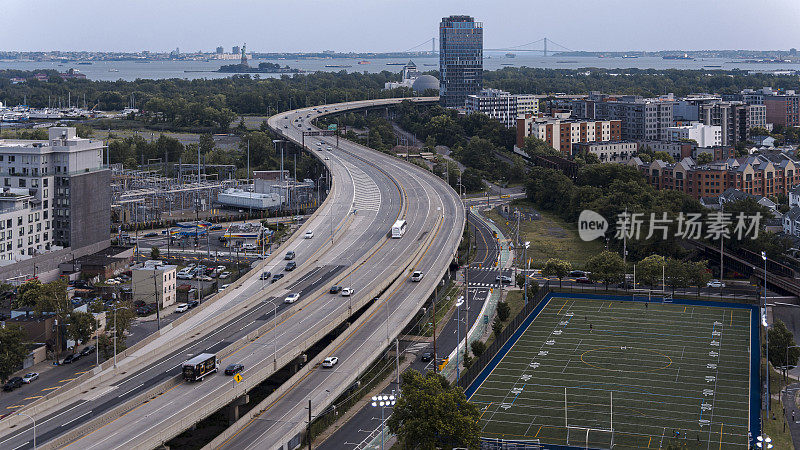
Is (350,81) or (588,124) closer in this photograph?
(588,124)

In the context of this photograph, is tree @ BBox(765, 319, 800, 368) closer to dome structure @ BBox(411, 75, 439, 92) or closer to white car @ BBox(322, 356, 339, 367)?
white car @ BBox(322, 356, 339, 367)

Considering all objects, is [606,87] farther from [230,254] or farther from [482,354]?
[482,354]

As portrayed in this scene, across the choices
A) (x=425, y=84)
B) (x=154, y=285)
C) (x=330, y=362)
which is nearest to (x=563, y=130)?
(x=425, y=84)

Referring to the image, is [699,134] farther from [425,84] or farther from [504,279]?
[425,84]

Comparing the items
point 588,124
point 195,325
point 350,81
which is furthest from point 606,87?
point 195,325

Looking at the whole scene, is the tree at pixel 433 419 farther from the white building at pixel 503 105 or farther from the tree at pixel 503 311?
the white building at pixel 503 105

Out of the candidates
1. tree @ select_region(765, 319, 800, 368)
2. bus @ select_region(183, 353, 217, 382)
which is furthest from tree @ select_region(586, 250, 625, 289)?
bus @ select_region(183, 353, 217, 382)
